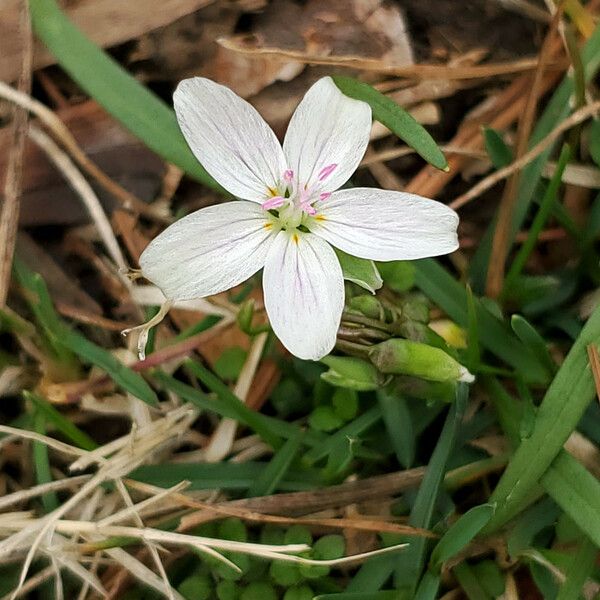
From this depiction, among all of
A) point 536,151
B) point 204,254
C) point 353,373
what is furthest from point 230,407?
point 536,151

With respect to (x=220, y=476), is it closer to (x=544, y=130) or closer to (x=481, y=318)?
(x=481, y=318)

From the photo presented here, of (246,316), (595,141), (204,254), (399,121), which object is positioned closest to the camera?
(204,254)

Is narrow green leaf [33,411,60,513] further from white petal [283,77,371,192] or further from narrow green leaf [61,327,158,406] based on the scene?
white petal [283,77,371,192]

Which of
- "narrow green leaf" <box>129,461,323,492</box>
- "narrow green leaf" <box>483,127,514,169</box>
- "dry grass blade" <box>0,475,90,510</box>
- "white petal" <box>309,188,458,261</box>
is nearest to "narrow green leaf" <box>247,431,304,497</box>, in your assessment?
"narrow green leaf" <box>129,461,323,492</box>

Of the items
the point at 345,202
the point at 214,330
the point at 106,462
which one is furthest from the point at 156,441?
the point at 345,202

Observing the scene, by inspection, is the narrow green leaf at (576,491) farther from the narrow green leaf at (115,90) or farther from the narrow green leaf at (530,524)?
the narrow green leaf at (115,90)

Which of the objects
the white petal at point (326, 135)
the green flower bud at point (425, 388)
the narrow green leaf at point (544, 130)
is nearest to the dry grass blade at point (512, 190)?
the narrow green leaf at point (544, 130)
